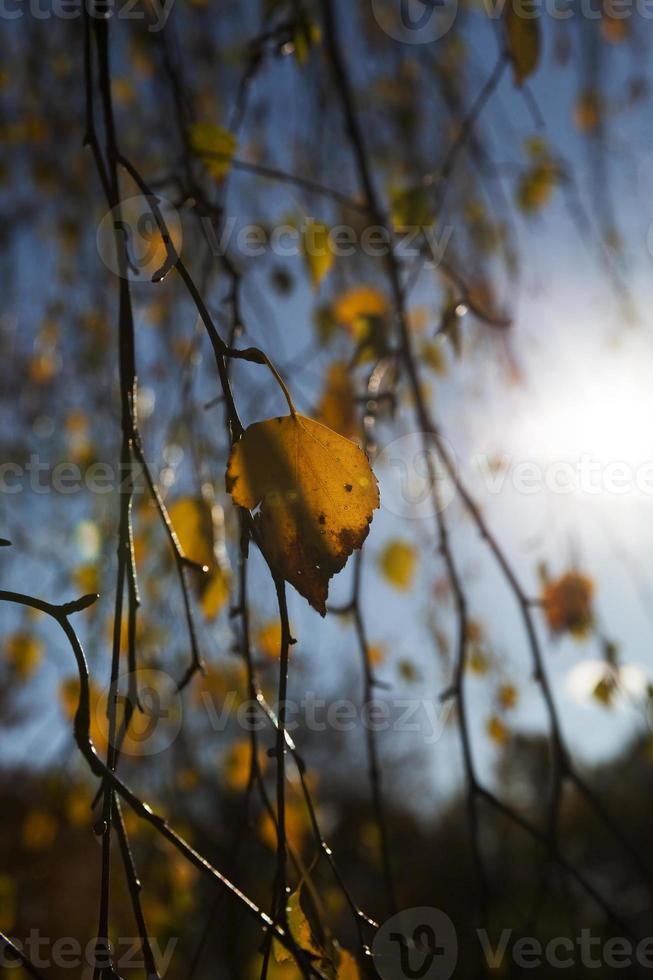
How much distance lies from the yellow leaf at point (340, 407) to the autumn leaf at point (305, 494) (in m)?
0.64

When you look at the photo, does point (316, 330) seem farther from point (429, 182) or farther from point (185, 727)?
point (185, 727)

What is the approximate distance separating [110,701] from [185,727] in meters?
1.66

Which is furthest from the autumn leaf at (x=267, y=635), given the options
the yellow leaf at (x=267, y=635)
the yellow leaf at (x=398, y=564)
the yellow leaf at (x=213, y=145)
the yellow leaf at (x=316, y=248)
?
the yellow leaf at (x=213, y=145)

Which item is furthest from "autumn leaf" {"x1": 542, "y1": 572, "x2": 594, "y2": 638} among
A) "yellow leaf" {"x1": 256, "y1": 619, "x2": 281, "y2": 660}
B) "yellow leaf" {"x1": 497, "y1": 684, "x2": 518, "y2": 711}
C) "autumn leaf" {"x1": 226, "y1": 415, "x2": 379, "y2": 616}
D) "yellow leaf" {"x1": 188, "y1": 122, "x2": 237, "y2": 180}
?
"autumn leaf" {"x1": 226, "y1": 415, "x2": 379, "y2": 616}

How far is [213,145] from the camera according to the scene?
2.65 ft

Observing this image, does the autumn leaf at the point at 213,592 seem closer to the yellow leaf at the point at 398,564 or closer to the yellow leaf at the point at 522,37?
the yellow leaf at the point at 522,37

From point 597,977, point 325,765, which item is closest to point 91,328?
point 597,977

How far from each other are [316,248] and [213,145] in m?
0.20

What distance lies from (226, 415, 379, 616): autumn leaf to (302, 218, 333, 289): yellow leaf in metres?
0.59

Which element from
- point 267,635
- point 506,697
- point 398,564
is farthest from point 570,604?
point 506,697

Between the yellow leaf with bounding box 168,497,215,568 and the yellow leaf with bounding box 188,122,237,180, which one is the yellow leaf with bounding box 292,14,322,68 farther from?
the yellow leaf with bounding box 168,497,215,568

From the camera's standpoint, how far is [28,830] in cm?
231

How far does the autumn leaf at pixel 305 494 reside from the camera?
1.32 ft

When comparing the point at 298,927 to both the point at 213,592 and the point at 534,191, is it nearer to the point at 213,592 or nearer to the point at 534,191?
the point at 213,592
